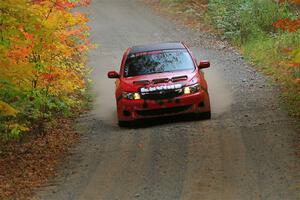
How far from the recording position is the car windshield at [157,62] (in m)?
14.4

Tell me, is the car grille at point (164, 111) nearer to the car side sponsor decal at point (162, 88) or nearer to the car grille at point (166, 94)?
the car grille at point (166, 94)

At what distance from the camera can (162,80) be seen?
13672 mm

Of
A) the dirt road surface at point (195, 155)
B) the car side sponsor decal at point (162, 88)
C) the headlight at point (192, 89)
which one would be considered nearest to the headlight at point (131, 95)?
the car side sponsor decal at point (162, 88)

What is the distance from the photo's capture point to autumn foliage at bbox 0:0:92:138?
10547 mm

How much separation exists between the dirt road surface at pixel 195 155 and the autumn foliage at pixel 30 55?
56.7 inches

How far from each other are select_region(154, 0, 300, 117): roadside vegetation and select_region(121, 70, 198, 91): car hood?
2799 mm

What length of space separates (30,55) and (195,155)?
4756 millimetres

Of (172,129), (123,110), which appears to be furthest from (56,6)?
(172,129)

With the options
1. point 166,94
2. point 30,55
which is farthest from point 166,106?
point 30,55

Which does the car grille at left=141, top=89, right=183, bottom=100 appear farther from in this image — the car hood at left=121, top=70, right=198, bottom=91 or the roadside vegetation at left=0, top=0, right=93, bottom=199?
the roadside vegetation at left=0, top=0, right=93, bottom=199

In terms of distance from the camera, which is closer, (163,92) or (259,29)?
(163,92)

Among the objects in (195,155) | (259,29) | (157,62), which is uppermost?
(157,62)

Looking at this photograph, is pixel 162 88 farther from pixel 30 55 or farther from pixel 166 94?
pixel 30 55

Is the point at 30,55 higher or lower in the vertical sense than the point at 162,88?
higher
